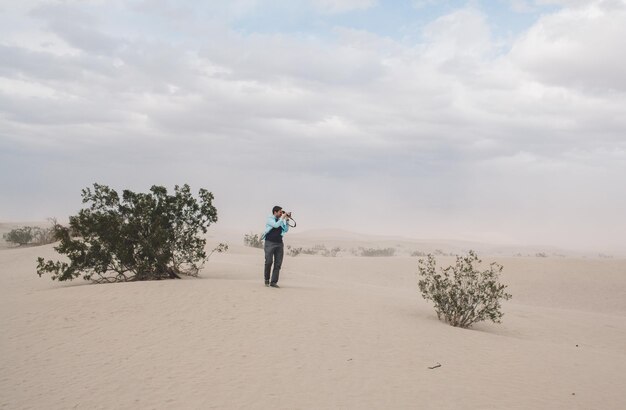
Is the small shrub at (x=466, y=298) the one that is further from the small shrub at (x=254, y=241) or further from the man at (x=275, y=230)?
the small shrub at (x=254, y=241)

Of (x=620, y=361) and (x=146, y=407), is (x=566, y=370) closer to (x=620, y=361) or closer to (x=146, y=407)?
(x=620, y=361)

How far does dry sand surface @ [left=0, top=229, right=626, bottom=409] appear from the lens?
→ 5.65 meters

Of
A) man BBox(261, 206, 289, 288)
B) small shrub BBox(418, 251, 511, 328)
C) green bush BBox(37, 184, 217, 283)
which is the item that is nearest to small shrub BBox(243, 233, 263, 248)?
green bush BBox(37, 184, 217, 283)

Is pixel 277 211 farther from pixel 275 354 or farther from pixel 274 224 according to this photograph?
pixel 275 354

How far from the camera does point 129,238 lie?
1356 cm

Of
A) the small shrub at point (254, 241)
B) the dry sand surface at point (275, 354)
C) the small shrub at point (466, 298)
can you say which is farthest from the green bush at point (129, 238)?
the small shrub at point (254, 241)

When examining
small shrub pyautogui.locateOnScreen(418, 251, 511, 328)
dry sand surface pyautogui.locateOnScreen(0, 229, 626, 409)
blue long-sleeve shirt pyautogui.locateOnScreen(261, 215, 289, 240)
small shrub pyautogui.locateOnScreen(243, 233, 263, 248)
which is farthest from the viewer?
small shrub pyautogui.locateOnScreen(243, 233, 263, 248)

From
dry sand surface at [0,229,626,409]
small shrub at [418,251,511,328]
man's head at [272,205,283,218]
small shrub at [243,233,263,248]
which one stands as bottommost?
dry sand surface at [0,229,626,409]

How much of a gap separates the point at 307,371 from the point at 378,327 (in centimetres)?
288

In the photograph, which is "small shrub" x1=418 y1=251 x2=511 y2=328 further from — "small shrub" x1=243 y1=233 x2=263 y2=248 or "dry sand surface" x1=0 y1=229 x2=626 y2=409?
"small shrub" x1=243 y1=233 x2=263 y2=248

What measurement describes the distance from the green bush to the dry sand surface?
76.1 inches

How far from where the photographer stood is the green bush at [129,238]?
13469mm

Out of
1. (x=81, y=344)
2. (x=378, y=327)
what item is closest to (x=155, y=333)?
(x=81, y=344)

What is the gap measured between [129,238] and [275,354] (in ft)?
26.2
